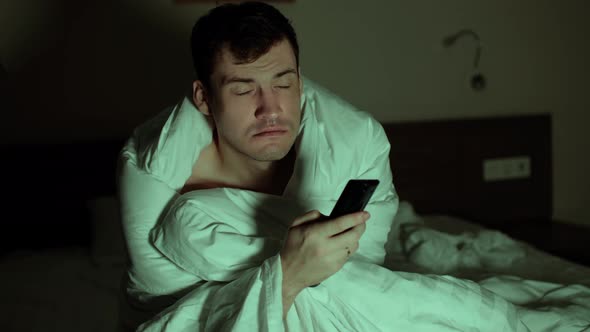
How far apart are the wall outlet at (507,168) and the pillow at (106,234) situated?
166 cm

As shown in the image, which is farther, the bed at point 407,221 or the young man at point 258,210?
the bed at point 407,221

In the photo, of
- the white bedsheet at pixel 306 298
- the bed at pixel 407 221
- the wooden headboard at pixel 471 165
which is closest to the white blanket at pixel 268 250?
the white bedsheet at pixel 306 298

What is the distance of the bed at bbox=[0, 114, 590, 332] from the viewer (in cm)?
159

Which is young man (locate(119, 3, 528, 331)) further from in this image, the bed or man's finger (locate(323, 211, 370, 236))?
the bed

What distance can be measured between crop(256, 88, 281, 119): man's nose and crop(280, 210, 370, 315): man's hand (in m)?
0.35

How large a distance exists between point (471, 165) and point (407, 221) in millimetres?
717

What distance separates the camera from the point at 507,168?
8.27ft

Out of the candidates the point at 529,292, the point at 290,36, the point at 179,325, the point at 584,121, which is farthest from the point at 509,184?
the point at 179,325

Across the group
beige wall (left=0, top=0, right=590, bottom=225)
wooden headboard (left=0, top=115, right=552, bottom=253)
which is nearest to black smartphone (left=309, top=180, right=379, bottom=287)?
beige wall (left=0, top=0, right=590, bottom=225)

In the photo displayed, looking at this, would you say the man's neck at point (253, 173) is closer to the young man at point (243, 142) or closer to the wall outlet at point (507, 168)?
the young man at point (243, 142)

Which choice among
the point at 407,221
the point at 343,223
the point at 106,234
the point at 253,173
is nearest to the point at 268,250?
the point at 343,223

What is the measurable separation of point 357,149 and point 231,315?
1.79 ft

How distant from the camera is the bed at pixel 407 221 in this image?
1587 millimetres

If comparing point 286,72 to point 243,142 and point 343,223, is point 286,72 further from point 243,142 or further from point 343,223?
point 343,223
